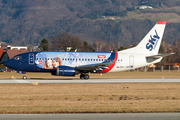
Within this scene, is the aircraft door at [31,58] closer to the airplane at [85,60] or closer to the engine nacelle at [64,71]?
the airplane at [85,60]

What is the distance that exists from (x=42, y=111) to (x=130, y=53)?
3040cm

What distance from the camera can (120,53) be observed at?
47250 millimetres

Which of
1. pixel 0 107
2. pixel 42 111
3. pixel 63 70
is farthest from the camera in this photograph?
pixel 63 70

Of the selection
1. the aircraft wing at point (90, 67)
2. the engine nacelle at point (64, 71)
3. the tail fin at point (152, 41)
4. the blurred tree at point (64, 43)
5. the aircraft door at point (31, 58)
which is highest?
the blurred tree at point (64, 43)

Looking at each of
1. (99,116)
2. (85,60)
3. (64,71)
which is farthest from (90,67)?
(99,116)

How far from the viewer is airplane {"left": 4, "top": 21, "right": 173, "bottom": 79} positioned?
4381cm

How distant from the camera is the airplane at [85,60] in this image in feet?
144

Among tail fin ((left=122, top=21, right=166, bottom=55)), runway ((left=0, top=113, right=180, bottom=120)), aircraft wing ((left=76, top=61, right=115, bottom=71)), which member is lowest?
runway ((left=0, top=113, right=180, bottom=120))

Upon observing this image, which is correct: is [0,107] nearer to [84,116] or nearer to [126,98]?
[84,116]

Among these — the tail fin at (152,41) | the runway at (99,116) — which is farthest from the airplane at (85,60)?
the runway at (99,116)

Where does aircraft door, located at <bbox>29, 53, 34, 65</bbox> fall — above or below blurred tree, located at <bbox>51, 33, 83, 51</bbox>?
below

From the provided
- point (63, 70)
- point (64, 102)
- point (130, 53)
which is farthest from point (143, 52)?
point (64, 102)

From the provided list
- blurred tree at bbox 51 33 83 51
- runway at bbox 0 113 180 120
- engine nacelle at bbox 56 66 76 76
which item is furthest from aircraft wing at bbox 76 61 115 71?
blurred tree at bbox 51 33 83 51

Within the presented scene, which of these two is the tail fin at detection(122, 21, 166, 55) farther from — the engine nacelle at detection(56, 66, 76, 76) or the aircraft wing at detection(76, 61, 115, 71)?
the engine nacelle at detection(56, 66, 76, 76)
